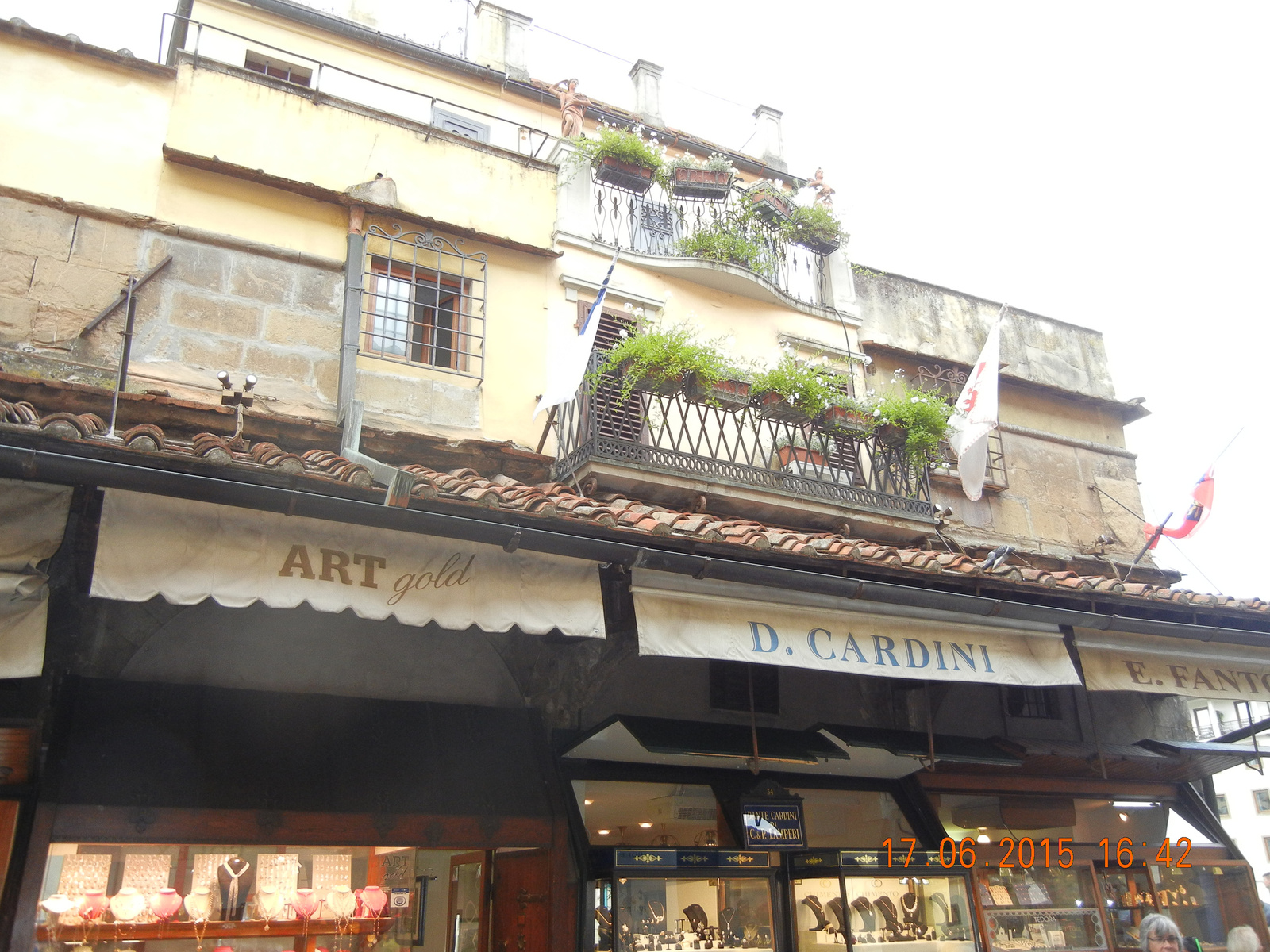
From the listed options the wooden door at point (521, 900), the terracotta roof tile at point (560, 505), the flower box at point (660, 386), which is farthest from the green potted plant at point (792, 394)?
the wooden door at point (521, 900)

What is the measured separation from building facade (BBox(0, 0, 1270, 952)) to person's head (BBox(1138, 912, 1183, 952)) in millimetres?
2108

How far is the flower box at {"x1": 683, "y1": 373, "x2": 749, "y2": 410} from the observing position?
9.48 metres

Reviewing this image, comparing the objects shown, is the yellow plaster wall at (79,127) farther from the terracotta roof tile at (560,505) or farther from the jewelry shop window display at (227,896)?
the jewelry shop window display at (227,896)

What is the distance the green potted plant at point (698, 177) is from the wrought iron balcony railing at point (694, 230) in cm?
12

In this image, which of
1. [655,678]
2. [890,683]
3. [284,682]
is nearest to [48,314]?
[284,682]

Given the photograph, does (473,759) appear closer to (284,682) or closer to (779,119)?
(284,682)

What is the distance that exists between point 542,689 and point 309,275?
456cm

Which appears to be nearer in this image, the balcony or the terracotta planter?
the balcony

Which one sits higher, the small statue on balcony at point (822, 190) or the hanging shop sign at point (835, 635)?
the small statue on balcony at point (822, 190)

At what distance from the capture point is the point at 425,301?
10.0 meters

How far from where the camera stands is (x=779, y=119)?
16.3m

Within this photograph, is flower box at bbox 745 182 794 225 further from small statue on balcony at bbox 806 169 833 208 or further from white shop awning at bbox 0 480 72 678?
white shop awning at bbox 0 480 72 678

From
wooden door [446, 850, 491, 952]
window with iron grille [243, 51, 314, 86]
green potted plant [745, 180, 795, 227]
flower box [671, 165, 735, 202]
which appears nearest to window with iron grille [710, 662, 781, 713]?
wooden door [446, 850, 491, 952]
